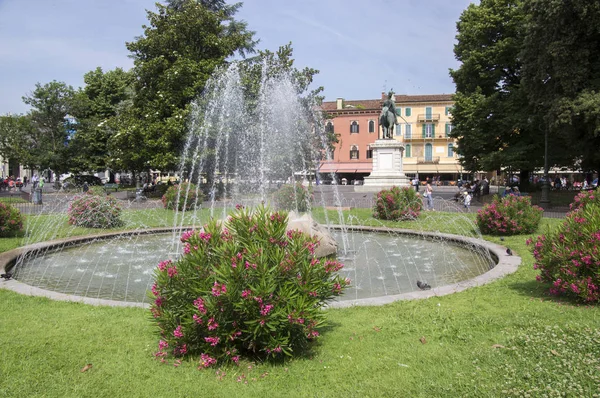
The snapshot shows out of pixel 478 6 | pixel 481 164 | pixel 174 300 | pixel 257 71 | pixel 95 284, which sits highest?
pixel 478 6

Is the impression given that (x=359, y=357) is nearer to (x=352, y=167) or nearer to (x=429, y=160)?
(x=352, y=167)

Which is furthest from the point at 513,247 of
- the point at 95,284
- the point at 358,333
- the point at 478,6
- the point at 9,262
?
the point at 478,6

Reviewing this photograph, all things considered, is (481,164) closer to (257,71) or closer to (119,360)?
(257,71)

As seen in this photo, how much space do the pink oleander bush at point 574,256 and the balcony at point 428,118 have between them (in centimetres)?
6134

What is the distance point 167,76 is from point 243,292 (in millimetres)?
26750

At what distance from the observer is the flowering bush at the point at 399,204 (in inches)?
694

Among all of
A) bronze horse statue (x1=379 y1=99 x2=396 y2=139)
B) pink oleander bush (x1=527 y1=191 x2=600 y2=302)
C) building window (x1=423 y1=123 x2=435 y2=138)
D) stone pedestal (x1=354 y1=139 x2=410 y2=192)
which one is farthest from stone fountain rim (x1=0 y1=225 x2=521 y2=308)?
building window (x1=423 y1=123 x2=435 y2=138)

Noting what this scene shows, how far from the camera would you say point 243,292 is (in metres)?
3.98

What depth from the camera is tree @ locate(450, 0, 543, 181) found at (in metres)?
28.1

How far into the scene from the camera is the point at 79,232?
48.6ft

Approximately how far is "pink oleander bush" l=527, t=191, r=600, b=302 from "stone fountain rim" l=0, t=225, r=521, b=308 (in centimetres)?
126

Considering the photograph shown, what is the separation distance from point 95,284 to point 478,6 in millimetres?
31416

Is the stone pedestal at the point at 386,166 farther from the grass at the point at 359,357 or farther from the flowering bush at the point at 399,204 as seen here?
the grass at the point at 359,357

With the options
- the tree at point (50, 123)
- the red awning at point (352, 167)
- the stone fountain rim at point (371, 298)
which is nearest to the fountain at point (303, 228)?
the stone fountain rim at point (371, 298)
